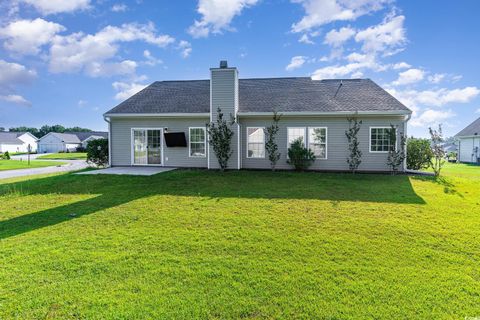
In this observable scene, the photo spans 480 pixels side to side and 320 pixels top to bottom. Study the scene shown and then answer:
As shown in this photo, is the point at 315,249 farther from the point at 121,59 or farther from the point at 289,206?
the point at 121,59

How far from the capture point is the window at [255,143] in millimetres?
12367

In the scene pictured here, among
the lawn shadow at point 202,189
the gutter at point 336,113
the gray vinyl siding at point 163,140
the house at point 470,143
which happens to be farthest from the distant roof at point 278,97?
the house at point 470,143

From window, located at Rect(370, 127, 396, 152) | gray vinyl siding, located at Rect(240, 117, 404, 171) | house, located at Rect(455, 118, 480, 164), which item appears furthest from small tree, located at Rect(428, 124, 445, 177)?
house, located at Rect(455, 118, 480, 164)

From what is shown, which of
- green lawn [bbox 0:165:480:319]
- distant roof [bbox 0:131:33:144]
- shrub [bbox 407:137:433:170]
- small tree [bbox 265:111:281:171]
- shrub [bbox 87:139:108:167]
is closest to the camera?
green lawn [bbox 0:165:480:319]

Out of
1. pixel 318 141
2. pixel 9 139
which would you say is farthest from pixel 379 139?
pixel 9 139

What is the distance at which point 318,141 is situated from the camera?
1205cm

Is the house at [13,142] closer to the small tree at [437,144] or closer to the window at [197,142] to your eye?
the window at [197,142]

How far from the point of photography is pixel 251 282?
3025 millimetres

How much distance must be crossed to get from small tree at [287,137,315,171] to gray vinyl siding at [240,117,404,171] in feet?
1.17

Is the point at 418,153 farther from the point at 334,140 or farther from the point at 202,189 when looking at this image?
the point at 202,189

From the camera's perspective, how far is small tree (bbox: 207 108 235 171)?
11641 mm

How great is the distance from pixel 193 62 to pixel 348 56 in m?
9.41

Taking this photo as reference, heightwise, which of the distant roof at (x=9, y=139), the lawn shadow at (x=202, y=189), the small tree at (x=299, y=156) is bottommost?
the lawn shadow at (x=202, y=189)

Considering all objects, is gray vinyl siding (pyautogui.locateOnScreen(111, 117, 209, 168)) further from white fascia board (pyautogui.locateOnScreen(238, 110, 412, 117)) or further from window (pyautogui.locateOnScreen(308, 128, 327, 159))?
window (pyautogui.locateOnScreen(308, 128, 327, 159))
